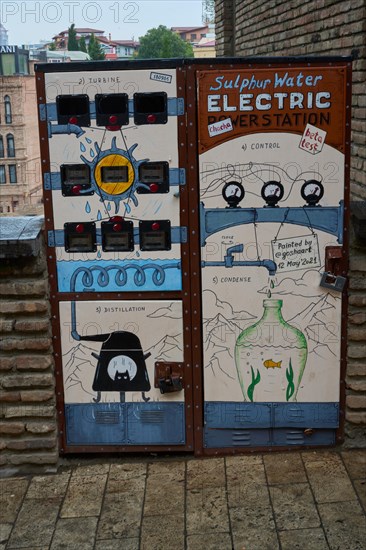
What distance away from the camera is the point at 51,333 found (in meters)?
4.31

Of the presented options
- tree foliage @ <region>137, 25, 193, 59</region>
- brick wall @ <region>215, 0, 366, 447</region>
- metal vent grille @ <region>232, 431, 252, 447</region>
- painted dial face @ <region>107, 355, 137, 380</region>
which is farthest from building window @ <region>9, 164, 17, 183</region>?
metal vent grille @ <region>232, 431, 252, 447</region>

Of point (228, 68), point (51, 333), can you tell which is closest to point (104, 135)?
point (228, 68)

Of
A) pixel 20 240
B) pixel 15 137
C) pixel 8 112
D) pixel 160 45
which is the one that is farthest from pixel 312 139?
pixel 160 45

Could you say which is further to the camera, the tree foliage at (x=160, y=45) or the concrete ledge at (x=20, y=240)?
the tree foliage at (x=160, y=45)

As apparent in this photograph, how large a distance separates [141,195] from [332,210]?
3.64 feet

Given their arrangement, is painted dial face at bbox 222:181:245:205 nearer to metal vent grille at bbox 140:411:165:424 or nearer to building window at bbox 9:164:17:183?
metal vent grille at bbox 140:411:165:424

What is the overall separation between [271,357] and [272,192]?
3.28ft

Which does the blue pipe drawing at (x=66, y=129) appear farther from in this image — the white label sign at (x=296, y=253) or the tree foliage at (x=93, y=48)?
the tree foliage at (x=93, y=48)

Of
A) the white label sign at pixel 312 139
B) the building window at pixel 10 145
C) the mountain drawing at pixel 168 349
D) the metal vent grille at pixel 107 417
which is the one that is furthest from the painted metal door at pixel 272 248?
the building window at pixel 10 145

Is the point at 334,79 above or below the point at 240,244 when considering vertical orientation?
above

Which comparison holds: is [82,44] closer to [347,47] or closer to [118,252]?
[347,47]

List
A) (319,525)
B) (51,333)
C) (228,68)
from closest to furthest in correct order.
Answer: (319,525)
(228,68)
(51,333)

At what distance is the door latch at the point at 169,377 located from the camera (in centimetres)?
430

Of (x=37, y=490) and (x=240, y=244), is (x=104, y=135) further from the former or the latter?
(x=37, y=490)
